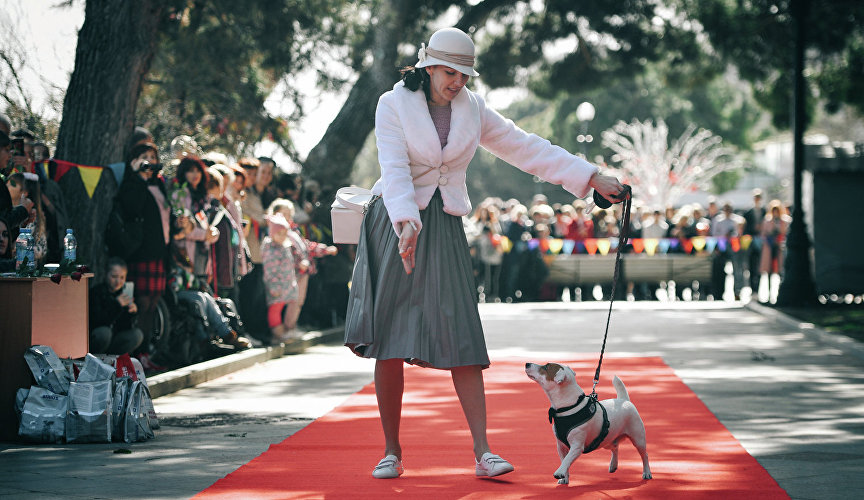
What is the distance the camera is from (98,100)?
11.1 metres

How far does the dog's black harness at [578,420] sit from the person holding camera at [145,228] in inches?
208

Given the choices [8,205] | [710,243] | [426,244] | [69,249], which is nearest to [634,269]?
[710,243]

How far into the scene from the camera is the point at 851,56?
2322cm

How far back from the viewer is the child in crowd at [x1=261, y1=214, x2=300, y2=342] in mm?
12414

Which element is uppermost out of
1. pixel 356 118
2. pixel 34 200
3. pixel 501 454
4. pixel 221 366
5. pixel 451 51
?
pixel 356 118

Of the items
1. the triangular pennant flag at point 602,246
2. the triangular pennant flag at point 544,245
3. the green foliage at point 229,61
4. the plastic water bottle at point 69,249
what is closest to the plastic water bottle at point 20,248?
the plastic water bottle at point 69,249

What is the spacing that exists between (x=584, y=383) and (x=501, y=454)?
3.32 meters

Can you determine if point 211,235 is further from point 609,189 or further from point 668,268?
point 668,268

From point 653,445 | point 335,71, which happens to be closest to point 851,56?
point 335,71

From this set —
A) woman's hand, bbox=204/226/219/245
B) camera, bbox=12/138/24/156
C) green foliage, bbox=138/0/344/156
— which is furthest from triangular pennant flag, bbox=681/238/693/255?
camera, bbox=12/138/24/156

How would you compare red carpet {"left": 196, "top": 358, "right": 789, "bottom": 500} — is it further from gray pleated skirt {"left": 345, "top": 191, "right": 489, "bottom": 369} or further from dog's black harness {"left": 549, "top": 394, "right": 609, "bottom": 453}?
gray pleated skirt {"left": 345, "top": 191, "right": 489, "bottom": 369}

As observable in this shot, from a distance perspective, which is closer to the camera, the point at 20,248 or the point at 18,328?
the point at 18,328

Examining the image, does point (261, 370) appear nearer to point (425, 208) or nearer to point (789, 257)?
point (425, 208)

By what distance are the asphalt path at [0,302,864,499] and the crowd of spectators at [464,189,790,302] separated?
6.26 m
